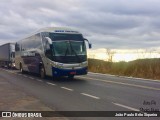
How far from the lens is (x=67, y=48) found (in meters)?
21.9

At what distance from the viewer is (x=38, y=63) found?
25.0 m

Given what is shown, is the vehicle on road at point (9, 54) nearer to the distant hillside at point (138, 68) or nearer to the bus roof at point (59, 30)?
the distant hillside at point (138, 68)

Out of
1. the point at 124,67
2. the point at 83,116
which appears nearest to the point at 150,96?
the point at 83,116

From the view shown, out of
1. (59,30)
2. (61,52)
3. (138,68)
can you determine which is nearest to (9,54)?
(138,68)

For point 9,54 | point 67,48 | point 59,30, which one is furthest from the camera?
point 9,54

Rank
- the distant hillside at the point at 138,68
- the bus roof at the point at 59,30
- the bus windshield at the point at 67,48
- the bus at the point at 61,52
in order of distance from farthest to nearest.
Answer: the distant hillside at the point at 138,68 < the bus roof at the point at 59,30 < the bus windshield at the point at 67,48 < the bus at the point at 61,52

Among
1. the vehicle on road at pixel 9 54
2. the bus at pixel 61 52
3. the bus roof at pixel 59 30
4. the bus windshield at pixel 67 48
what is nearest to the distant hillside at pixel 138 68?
the bus at pixel 61 52

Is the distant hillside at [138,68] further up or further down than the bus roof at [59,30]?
further down

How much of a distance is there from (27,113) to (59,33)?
12.8 meters

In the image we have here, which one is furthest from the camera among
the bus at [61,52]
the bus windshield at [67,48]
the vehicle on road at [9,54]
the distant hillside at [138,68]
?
the vehicle on road at [9,54]

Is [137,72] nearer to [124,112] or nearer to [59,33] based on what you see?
[59,33]

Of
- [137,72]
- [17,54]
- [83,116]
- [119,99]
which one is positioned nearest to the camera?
[83,116]

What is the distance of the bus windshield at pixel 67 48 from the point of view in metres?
21.7

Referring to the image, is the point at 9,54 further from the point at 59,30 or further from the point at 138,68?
the point at 59,30
